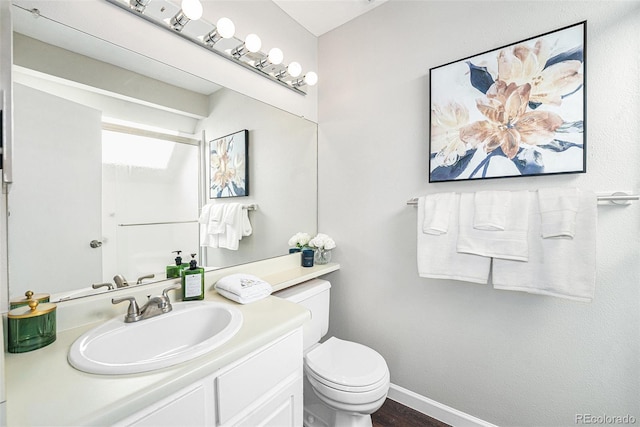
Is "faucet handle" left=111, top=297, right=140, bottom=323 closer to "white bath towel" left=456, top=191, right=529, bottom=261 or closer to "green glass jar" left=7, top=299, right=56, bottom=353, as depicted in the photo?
"green glass jar" left=7, top=299, right=56, bottom=353

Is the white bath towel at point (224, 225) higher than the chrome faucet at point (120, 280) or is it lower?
higher

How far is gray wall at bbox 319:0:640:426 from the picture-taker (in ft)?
3.59

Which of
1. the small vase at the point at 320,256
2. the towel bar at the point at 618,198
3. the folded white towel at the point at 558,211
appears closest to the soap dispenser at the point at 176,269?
the small vase at the point at 320,256

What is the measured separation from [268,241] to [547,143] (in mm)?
1487

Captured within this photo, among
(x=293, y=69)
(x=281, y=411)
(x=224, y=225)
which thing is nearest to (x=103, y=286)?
(x=224, y=225)

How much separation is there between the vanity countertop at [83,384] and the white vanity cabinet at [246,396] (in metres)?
0.03

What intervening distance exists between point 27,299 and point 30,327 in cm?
12

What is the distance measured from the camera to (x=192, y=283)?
1.16 meters

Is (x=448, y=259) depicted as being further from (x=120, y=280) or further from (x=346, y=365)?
(x=120, y=280)

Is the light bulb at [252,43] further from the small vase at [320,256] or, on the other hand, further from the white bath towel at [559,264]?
the white bath towel at [559,264]

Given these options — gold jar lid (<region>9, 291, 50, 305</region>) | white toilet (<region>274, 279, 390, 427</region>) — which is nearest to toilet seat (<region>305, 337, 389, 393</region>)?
white toilet (<region>274, 279, 390, 427</region>)

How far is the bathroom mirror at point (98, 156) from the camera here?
881mm

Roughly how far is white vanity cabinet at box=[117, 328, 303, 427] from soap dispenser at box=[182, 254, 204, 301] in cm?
44

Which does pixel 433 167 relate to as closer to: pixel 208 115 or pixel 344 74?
pixel 344 74
